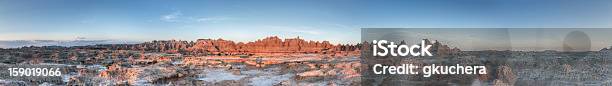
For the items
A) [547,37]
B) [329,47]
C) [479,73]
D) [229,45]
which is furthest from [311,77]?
[547,37]

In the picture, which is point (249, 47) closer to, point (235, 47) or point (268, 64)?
point (235, 47)

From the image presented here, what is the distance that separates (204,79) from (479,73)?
2.61 m

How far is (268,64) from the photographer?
733 cm

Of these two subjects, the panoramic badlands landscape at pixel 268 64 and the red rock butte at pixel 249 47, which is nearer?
the panoramic badlands landscape at pixel 268 64

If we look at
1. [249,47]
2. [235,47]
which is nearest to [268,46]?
[249,47]

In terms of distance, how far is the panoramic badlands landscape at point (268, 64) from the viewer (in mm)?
6797

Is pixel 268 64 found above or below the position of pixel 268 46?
below

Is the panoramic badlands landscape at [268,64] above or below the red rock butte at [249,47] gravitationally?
below

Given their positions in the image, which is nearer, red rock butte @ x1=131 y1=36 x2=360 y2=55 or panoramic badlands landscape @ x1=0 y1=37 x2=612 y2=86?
panoramic badlands landscape @ x1=0 y1=37 x2=612 y2=86

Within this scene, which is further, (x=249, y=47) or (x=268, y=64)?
(x=268, y=64)

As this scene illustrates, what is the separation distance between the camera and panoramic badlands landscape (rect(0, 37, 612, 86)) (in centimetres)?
680

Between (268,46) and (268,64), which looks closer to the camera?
(268,46)

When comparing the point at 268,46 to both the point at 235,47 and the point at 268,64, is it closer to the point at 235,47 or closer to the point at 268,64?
the point at 268,64

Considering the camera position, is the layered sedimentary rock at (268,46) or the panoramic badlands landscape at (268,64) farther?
the layered sedimentary rock at (268,46)
